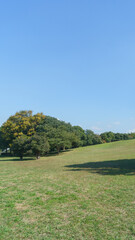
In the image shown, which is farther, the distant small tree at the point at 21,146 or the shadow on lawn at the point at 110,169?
the distant small tree at the point at 21,146

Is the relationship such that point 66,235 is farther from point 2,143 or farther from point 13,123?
point 2,143

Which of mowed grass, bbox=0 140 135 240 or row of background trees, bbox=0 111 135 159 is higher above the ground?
row of background trees, bbox=0 111 135 159

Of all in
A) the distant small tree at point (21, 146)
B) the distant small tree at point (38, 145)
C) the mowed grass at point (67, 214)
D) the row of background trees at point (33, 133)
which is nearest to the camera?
the mowed grass at point (67, 214)

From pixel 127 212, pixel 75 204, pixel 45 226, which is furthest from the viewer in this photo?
pixel 75 204

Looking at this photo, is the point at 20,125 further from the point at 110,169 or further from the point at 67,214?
the point at 67,214

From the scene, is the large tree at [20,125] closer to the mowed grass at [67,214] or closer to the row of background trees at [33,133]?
the row of background trees at [33,133]

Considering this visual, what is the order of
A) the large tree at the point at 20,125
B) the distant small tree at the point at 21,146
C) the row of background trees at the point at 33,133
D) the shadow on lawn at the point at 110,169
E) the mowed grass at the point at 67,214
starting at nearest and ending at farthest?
the mowed grass at the point at 67,214
the shadow on lawn at the point at 110,169
the distant small tree at the point at 21,146
the row of background trees at the point at 33,133
the large tree at the point at 20,125

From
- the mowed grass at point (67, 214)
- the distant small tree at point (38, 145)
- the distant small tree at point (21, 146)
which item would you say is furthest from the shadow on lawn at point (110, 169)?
the distant small tree at point (21, 146)

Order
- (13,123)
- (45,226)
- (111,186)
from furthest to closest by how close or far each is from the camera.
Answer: (13,123) → (111,186) → (45,226)

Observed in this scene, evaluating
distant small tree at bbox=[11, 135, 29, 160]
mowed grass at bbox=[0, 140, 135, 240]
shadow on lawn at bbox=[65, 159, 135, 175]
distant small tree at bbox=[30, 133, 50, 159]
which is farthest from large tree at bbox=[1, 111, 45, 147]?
mowed grass at bbox=[0, 140, 135, 240]

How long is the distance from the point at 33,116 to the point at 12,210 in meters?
46.7

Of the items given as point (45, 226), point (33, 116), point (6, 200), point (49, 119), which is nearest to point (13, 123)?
point (33, 116)

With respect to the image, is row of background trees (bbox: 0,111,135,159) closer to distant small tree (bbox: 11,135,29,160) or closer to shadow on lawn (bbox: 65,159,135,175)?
distant small tree (bbox: 11,135,29,160)

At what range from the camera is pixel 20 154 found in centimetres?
3684
